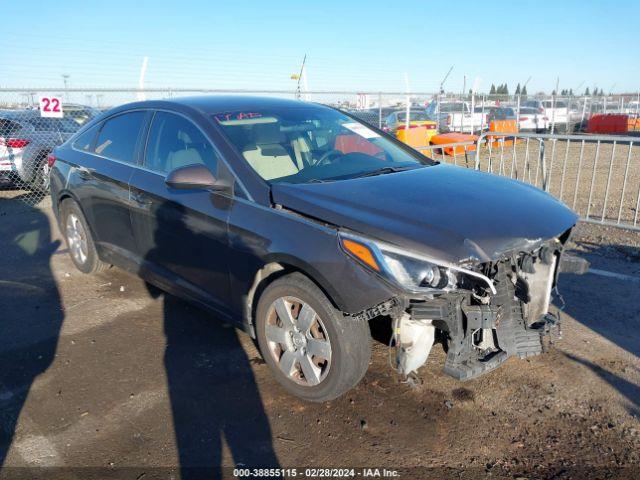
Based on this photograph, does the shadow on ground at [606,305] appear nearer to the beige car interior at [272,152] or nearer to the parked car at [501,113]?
the beige car interior at [272,152]

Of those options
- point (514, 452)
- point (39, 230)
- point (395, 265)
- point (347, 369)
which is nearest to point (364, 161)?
point (395, 265)

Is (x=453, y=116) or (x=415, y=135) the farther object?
(x=453, y=116)

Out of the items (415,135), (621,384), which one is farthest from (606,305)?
(415,135)

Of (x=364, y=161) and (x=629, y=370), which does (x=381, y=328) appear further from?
(x=629, y=370)

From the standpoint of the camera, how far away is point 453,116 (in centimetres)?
2234

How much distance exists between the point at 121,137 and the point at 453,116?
1941 cm

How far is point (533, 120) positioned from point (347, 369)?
24.2 metres

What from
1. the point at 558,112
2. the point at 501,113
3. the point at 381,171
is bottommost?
the point at 558,112

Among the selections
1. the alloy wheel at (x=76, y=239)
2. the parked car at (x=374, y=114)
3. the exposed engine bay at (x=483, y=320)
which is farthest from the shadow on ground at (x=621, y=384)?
the parked car at (x=374, y=114)

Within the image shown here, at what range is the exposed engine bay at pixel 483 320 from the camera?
2898 millimetres

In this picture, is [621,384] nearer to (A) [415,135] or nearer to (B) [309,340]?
(B) [309,340]

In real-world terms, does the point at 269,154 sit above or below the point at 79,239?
above

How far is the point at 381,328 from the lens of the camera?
350cm

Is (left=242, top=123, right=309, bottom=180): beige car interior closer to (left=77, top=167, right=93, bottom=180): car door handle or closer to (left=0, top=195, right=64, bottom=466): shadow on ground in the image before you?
(left=77, top=167, right=93, bottom=180): car door handle
